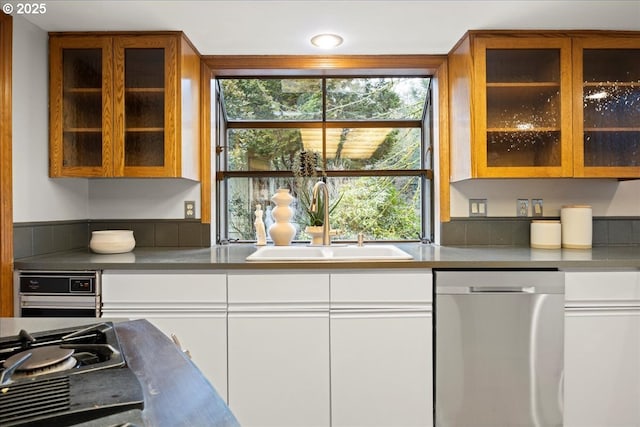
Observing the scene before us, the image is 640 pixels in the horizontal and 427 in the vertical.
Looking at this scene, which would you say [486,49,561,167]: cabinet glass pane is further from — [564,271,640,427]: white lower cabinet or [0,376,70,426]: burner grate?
[0,376,70,426]: burner grate

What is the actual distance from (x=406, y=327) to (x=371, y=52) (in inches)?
64.0

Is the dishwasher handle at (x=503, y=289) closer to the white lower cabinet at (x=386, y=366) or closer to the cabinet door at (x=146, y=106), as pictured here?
the white lower cabinet at (x=386, y=366)

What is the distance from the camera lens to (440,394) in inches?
73.0

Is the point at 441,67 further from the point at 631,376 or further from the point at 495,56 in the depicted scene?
the point at 631,376

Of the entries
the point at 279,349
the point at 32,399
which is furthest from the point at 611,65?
the point at 32,399

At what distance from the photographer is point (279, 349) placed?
1.86m

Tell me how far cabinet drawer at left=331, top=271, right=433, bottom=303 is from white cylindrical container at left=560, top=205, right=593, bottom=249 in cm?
104

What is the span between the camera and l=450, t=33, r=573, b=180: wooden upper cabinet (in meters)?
2.18

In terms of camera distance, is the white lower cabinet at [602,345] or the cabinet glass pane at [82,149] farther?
the cabinet glass pane at [82,149]

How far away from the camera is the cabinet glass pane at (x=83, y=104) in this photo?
2205mm

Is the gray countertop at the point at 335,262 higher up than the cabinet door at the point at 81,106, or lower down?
lower down

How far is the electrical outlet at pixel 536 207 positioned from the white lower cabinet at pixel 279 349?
1481mm

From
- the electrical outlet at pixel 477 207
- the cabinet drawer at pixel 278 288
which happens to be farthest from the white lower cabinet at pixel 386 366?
the electrical outlet at pixel 477 207

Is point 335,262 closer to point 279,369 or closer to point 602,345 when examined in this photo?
point 279,369
